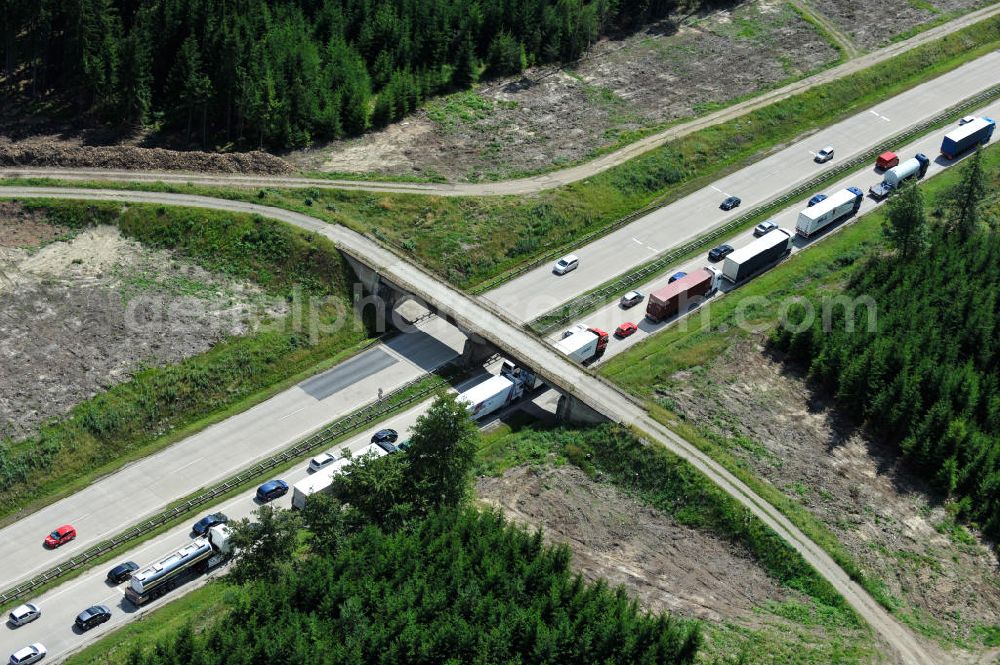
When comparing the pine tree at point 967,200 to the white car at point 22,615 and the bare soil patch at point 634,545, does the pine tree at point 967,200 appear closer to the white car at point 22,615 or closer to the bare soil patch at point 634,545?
the bare soil patch at point 634,545

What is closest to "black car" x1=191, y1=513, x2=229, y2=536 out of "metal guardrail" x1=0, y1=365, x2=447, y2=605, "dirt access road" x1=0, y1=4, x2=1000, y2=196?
"metal guardrail" x1=0, y1=365, x2=447, y2=605

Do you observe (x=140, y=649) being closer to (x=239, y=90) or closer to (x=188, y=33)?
(x=239, y=90)

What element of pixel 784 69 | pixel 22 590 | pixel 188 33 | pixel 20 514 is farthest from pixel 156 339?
pixel 784 69

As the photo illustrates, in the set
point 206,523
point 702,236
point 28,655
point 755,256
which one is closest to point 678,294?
point 755,256

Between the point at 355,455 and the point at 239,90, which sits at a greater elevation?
the point at 239,90

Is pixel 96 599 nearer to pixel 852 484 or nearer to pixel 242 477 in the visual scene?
pixel 242 477

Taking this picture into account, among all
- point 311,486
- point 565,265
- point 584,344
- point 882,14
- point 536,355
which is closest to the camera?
point 311,486
